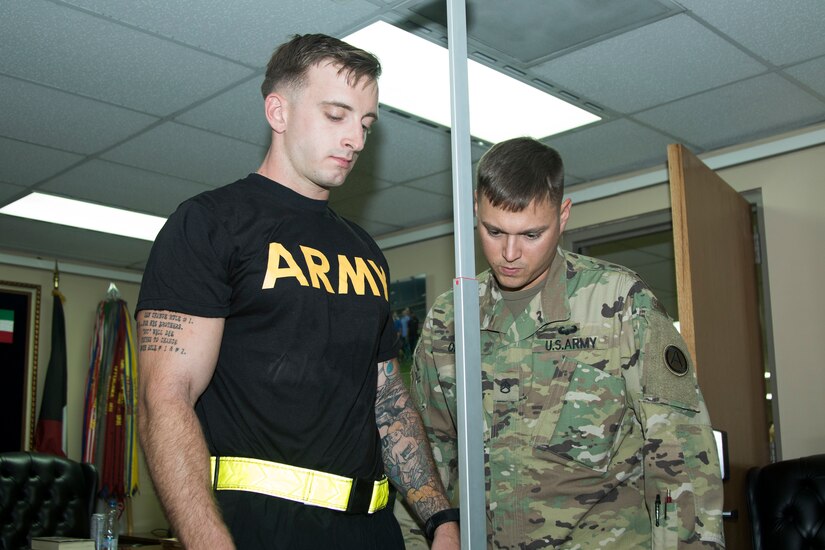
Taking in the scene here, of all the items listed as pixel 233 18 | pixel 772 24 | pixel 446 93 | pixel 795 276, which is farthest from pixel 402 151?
pixel 795 276

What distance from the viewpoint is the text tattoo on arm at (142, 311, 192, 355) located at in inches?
48.4

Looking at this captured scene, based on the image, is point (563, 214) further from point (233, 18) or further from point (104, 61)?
point (104, 61)

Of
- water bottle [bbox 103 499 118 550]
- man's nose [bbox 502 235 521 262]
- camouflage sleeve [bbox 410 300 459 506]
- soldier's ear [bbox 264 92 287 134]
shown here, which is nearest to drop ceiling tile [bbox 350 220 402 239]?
water bottle [bbox 103 499 118 550]

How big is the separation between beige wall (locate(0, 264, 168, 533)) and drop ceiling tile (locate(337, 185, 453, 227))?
244 centimetres

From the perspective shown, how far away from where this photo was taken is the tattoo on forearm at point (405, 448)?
1.52 m

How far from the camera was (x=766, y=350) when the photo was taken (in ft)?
13.8

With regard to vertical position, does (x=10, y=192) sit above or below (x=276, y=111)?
above

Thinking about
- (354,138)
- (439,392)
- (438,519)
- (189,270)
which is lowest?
(438,519)

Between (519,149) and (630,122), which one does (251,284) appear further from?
(630,122)

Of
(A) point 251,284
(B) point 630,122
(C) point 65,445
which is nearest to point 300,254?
(A) point 251,284

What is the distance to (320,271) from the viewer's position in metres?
1.38

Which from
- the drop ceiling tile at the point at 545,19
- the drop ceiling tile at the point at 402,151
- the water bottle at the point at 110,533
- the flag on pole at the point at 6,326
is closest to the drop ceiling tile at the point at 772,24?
the drop ceiling tile at the point at 545,19

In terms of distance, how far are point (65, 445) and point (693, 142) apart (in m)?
4.66

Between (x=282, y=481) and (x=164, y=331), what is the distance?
0.92ft
